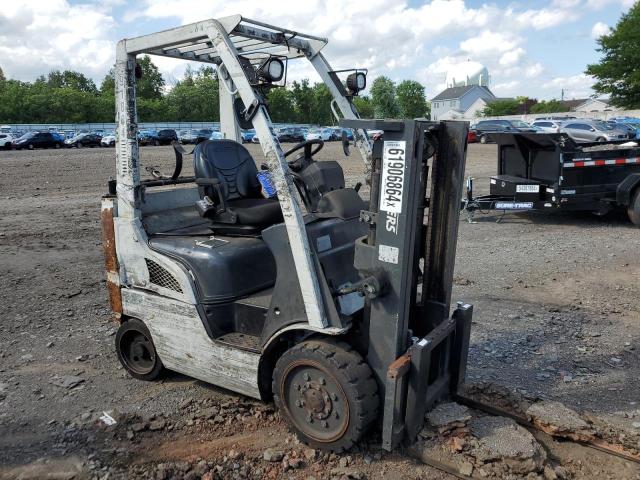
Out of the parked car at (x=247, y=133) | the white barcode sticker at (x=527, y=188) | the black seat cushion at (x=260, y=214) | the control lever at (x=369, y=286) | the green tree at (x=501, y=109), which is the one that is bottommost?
the white barcode sticker at (x=527, y=188)

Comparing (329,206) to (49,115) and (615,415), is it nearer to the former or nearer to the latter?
(615,415)

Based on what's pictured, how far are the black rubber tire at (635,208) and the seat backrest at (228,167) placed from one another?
826 centimetres

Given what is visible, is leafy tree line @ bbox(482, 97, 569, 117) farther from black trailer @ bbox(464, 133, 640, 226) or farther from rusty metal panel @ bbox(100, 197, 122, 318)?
rusty metal panel @ bbox(100, 197, 122, 318)

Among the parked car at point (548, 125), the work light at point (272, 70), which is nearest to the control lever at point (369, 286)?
the work light at point (272, 70)

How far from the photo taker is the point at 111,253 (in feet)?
14.8

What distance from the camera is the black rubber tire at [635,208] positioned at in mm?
10312

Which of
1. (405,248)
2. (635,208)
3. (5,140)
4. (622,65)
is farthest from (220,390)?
(622,65)

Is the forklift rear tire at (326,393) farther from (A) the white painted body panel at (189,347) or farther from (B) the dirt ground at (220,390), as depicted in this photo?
(A) the white painted body panel at (189,347)

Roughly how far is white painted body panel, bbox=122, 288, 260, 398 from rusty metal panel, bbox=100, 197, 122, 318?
4.0 inches

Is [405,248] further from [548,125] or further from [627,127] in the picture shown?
[548,125]

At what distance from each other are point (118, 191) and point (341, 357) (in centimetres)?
221

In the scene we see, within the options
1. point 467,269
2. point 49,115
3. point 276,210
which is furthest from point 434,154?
point 49,115

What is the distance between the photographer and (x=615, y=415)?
13.2ft

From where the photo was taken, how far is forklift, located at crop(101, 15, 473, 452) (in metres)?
3.30
